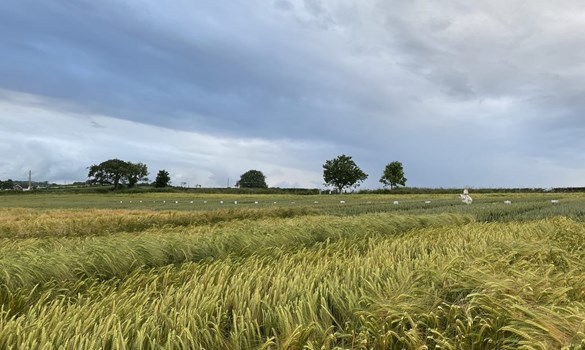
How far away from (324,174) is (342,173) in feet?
16.9

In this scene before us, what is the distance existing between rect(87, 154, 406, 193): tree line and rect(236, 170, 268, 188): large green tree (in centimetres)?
3301

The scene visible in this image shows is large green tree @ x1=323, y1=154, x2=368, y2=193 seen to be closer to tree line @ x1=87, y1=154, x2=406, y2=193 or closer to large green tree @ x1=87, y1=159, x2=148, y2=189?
tree line @ x1=87, y1=154, x2=406, y2=193

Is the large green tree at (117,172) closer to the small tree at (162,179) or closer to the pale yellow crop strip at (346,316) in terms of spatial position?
the small tree at (162,179)

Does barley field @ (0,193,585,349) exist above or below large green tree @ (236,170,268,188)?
below

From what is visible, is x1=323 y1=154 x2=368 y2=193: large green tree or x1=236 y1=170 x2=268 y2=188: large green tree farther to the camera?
x1=236 y1=170 x2=268 y2=188: large green tree

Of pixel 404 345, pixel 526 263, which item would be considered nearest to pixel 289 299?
pixel 404 345

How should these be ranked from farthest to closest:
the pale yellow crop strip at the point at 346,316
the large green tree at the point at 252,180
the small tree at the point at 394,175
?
the large green tree at the point at 252,180, the small tree at the point at 394,175, the pale yellow crop strip at the point at 346,316

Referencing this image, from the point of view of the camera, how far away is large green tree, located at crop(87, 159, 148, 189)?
110500 mm

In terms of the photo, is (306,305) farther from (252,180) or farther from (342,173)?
(252,180)

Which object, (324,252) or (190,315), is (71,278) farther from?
(324,252)

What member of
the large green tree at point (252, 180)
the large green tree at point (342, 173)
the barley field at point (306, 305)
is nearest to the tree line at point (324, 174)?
the large green tree at point (342, 173)

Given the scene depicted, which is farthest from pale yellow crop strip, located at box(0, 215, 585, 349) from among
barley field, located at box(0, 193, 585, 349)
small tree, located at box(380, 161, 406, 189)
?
small tree, located at box(380, 161, 406, 189)

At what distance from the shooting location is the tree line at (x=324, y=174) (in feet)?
322

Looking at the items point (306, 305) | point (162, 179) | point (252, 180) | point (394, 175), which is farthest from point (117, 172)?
point (306, 305)
